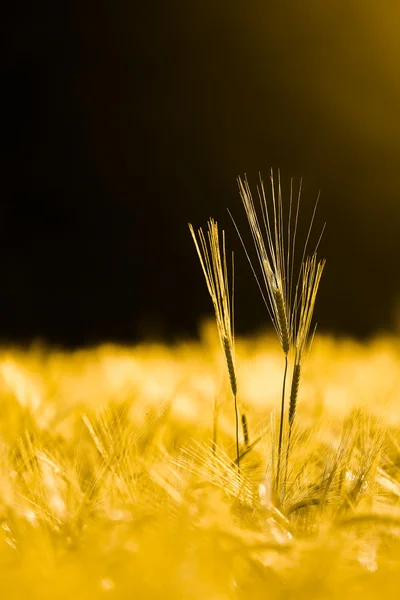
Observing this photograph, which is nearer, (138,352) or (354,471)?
(354,471)

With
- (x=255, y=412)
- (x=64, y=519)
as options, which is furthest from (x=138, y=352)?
(x=64, y=519)

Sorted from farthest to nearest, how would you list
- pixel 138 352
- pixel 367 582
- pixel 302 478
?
pixel 138 352
pixel 302 478
pixel 367 582

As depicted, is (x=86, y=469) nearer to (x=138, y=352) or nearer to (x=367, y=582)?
(x=367, y=582)

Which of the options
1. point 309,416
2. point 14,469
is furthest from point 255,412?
point 14,469

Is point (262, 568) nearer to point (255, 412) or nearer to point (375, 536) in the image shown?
point (375, 536)

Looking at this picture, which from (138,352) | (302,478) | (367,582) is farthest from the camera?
(138,352)

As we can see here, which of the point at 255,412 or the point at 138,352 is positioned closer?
the point at 255,412
